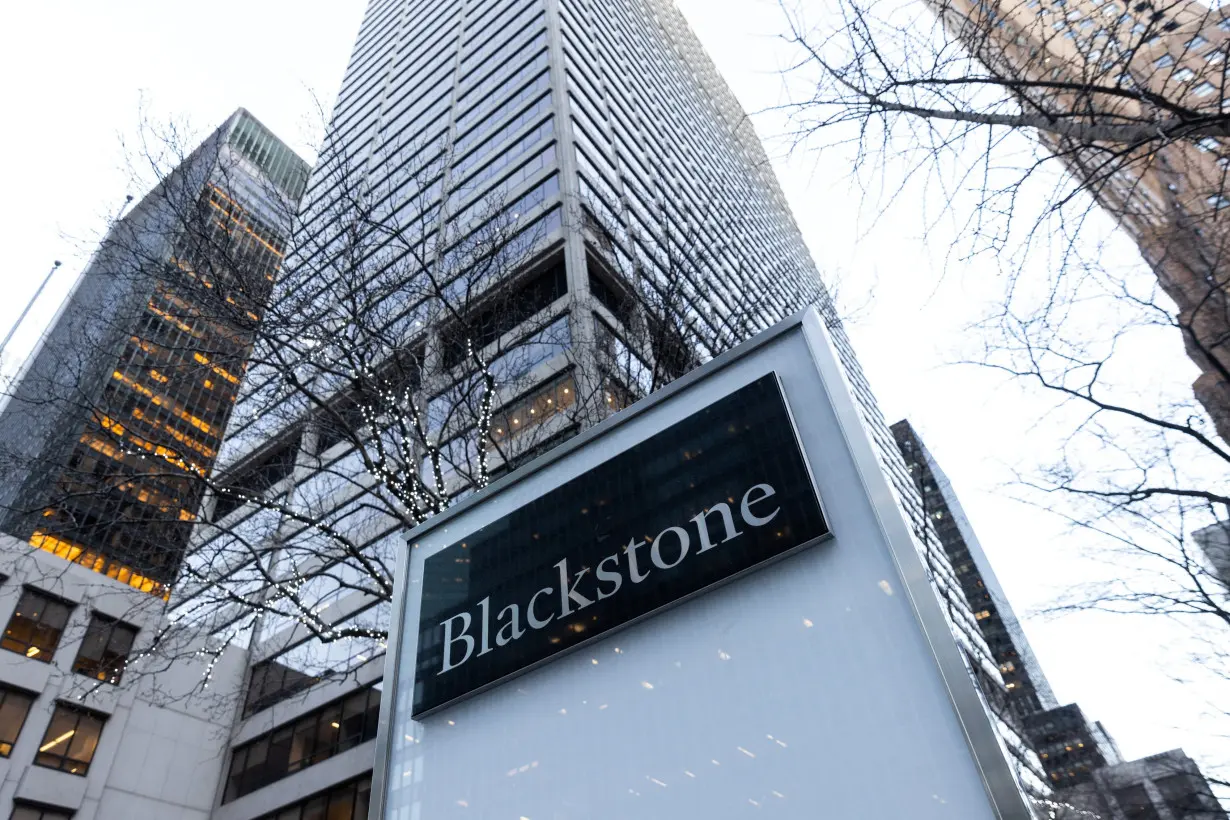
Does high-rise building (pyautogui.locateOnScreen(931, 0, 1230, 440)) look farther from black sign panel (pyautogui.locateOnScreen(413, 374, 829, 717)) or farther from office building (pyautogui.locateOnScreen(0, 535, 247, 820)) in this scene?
office building (pyautogui.locateOnScreen(0, 535, 247, 820))

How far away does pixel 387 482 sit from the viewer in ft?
30.2

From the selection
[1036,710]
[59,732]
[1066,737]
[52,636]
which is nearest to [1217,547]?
[59,732]

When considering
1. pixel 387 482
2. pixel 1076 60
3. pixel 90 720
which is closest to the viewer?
pixel 1076 60

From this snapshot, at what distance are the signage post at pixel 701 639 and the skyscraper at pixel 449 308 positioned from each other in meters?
3.67

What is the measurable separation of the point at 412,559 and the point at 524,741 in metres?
1.51

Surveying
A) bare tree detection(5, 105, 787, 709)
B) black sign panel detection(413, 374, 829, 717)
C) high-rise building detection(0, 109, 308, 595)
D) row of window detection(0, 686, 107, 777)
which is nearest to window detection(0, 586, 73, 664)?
row of window detection(0, 686, 107, 777)

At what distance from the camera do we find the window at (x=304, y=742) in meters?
21.1

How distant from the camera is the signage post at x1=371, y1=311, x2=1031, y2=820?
238 cm

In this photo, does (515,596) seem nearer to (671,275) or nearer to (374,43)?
(671,275)

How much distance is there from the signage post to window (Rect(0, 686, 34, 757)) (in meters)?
22.6

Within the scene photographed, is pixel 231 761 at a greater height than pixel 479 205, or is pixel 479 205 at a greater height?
pixel 479 205

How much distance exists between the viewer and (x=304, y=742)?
2212 centimetres

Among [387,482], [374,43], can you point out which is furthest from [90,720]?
[374,43]

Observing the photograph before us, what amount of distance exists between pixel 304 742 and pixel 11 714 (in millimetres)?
7746
